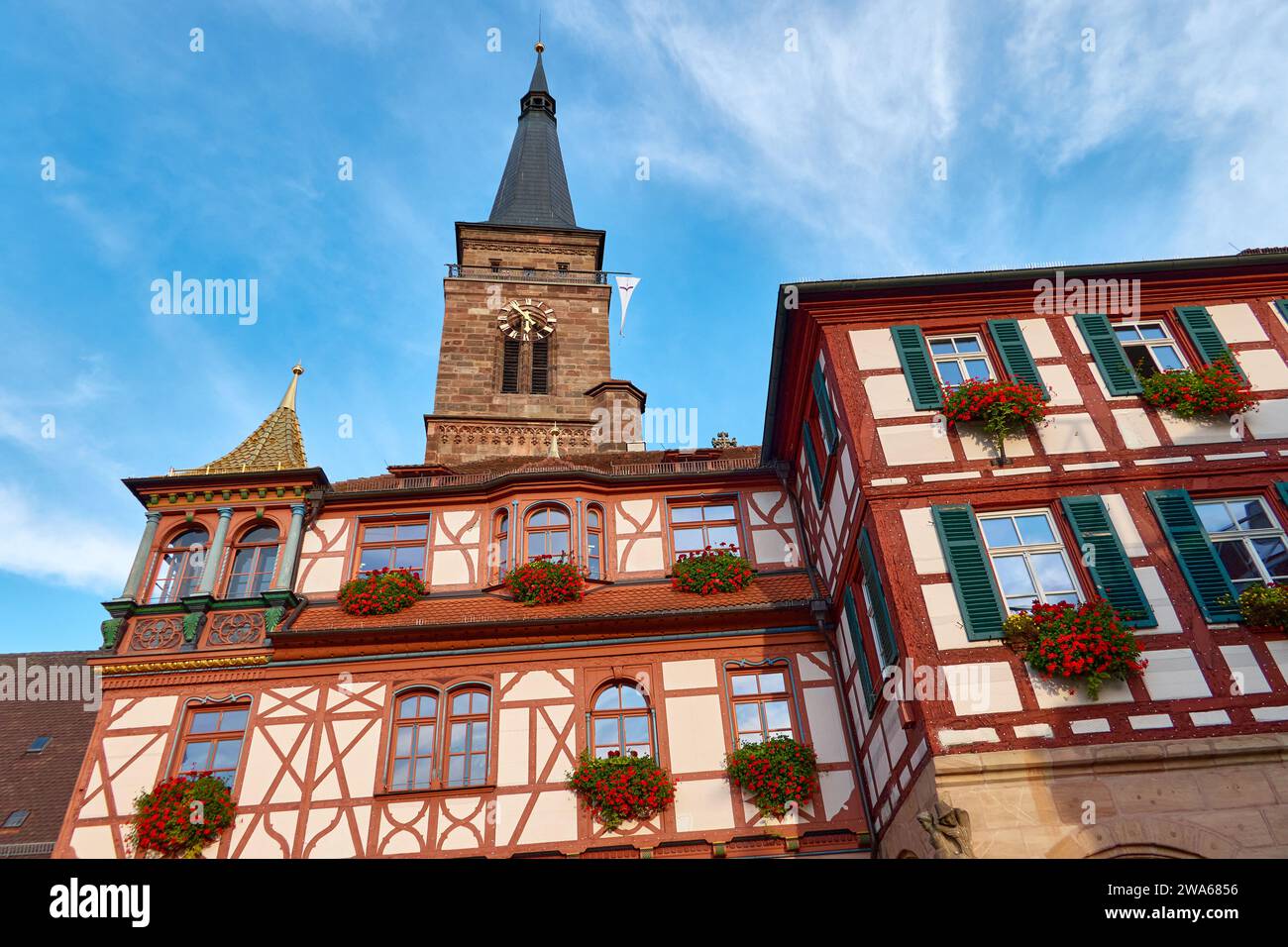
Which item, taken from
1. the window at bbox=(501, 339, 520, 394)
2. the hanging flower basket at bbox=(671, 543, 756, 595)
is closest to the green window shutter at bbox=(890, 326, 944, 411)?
the hanging flower basket at bbox=(671, 543, 756, 595)

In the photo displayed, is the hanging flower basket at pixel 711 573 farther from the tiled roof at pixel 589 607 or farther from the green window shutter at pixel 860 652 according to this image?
the green window shutter at pixel 860 652

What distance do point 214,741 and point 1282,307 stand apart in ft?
52.4

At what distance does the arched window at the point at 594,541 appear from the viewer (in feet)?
50.0

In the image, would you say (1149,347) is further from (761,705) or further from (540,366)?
(540,366)

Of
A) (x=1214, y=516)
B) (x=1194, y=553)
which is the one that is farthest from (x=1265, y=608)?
(x=1214, y=516)

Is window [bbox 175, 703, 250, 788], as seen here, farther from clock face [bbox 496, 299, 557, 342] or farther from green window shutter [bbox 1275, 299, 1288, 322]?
clock face [bbox 496, 299, 557, 342]

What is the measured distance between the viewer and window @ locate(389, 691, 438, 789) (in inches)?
506

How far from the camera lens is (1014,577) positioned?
10.4 meters

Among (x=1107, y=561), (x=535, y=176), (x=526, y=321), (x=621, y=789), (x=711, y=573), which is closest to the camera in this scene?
(x=1107, y=561)

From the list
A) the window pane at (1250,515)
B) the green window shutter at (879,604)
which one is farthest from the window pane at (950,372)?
the window pane at (1250,515)

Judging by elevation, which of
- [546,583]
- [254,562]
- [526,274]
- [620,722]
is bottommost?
[620,722]

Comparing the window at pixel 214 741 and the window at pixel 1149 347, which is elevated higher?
the window at pixel 1149 347

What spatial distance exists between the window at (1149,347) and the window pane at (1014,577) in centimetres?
365

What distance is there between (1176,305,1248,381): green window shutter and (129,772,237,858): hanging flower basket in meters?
14.2
